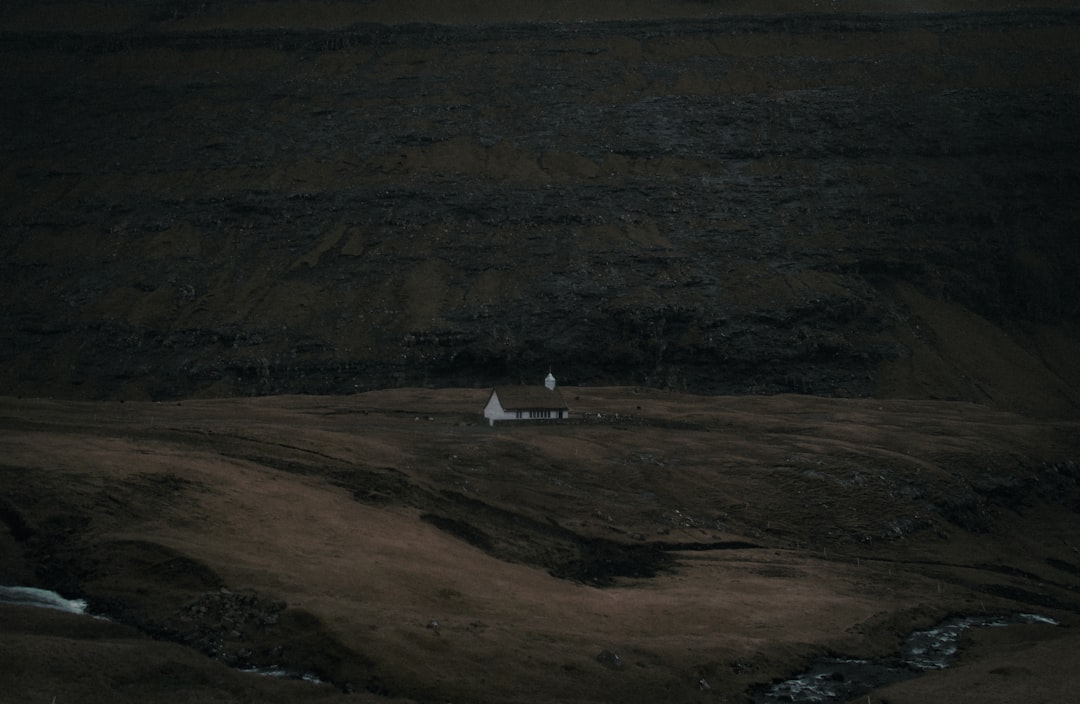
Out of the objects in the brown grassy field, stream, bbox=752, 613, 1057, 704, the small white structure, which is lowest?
stream, bbox=752, 613, 1057, 704

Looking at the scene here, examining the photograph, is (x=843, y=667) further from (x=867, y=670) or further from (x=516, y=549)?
(x=516, y=549)

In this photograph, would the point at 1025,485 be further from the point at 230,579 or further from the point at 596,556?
the point at 230,579

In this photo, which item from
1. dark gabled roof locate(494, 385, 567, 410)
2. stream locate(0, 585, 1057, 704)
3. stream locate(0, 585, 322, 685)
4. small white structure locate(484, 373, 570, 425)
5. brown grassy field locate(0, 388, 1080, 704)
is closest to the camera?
brown grassy field locate(0, 388, 1080, 704)

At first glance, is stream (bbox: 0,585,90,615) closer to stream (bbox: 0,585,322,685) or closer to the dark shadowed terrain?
stream (bbox: 0,585,322,685)

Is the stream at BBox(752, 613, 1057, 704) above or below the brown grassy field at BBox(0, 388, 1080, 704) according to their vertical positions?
below

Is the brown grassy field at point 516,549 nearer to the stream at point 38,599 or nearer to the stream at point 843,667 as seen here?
the stream at point 843,667

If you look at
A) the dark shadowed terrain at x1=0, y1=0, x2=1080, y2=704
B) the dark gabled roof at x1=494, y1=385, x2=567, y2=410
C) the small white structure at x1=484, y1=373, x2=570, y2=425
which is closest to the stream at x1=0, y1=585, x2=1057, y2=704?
the dark shadowed terrain at x1=0, y1=0, x2=1080, y2=704

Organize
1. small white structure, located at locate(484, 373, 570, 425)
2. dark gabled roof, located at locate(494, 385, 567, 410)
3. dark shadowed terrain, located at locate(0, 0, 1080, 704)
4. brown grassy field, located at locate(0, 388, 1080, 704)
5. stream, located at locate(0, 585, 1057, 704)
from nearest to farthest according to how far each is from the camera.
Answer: brown grassy field, located at locate(0, 388, 1080, 704) → stream, located at locate(0, 585, 1057, 704) → dark shadowed terrain, located at locate(0, 0, 1080, 704) → small white structure, located at locate(484, 373, 570, 425) → dark gabled roof, located at locate(494, 385, 567, 410)

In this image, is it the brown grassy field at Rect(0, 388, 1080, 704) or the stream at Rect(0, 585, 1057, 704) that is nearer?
the brown grassy field at Rect(0, 388, 1080, 704)
